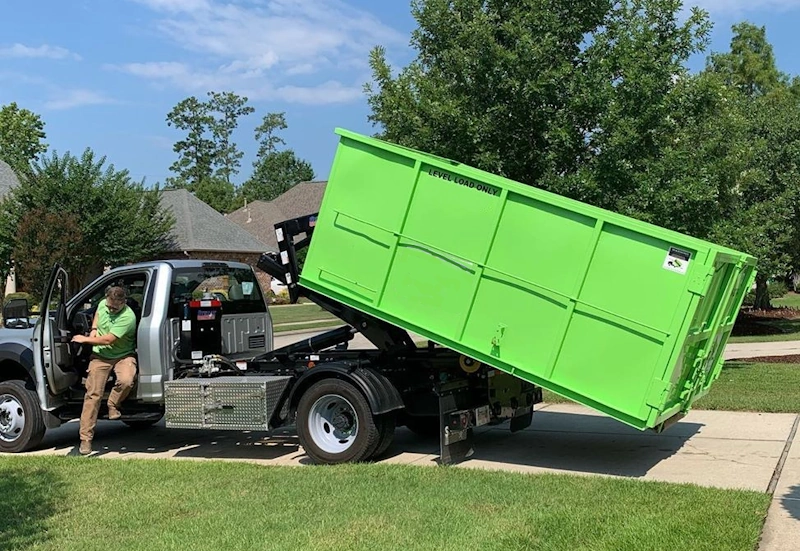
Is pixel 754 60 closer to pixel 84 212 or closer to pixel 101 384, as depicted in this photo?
pixel 84 212

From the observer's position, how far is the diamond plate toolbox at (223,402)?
8500mm

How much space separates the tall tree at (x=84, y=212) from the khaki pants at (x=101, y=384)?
2733 centimetres

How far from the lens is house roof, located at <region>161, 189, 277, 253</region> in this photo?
46.0 m

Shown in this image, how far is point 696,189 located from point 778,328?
1859 cm

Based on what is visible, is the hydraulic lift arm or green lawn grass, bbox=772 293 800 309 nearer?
the hydraulic lift arm

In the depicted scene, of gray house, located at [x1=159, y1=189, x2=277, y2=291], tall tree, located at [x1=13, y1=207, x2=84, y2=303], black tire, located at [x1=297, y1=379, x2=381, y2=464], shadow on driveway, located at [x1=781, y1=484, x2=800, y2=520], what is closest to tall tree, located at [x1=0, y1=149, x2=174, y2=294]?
tall tree, located at [x1=13, y1=207, x2=84, y2=303]

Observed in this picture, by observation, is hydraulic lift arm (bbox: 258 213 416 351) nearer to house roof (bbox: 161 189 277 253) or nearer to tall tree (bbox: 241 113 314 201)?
house roof (bbox: 161 189 277 253)

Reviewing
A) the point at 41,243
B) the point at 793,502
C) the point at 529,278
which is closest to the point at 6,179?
the point at 41,243

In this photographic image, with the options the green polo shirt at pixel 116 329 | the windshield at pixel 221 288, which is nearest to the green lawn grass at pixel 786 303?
the windshield at pixel 221 288

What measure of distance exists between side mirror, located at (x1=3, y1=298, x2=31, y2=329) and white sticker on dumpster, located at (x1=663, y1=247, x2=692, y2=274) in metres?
6.86

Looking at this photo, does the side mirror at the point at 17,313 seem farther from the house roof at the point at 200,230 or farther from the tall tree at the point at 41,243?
the house roof at the point at 200,230

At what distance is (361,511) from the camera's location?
6.43 metres

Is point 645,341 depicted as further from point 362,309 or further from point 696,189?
point 696,189

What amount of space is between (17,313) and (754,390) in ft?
34.1
